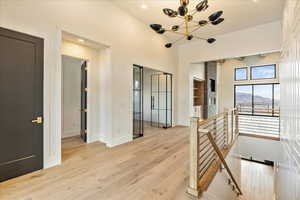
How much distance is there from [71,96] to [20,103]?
2.94 meters

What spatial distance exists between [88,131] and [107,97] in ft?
4.06

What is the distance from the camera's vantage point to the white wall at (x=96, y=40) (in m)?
2.54

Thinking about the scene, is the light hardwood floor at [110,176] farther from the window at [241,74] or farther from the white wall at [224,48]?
the window at [241,74]

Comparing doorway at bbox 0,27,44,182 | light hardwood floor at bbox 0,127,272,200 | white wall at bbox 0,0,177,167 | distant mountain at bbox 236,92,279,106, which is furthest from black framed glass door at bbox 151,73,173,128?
distant mountain at bbox 236,92,279,106

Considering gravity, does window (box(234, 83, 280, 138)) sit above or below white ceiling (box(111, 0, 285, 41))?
below

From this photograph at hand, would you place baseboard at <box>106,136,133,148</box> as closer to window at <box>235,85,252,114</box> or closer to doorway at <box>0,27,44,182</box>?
doorway at <box>0,27,44,182</box>

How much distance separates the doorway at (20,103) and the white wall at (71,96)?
8.39 ft

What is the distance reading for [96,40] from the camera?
140 inches

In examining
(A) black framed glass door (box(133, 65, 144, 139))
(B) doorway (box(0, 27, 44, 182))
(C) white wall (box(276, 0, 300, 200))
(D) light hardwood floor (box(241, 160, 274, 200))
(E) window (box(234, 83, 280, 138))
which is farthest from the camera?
(E) window (box(234, 83, 280, 138))

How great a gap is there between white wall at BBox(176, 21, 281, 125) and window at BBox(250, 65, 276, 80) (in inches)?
218

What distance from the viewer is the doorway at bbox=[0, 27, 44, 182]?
7.30 ft

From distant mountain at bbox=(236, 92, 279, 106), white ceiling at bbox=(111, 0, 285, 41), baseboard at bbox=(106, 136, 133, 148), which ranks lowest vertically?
baseboard at bbox=(106, 136, 133, 148)

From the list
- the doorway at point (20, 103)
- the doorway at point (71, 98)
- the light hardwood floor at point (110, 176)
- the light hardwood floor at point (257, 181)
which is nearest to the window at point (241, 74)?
the light hardwood floor at point (257, 181)

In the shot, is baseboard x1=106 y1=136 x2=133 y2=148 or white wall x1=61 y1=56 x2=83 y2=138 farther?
white wall x1=61 y1=56 x2=83 y2=138
